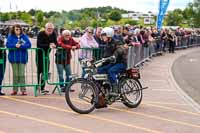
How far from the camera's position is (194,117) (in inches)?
371

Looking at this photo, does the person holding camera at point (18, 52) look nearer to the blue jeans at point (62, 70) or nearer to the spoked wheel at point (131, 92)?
the blue jeans at point (62, 70)

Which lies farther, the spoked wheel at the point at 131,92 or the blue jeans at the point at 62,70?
the blue jeans at the point at 62,70

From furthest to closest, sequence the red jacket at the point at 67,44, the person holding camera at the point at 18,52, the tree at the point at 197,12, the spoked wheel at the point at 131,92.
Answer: the tree at the point at 197,12 < the red jacket at the point at 67,44 < the person holding camera at the point at 18,52 < the spoked wheel at the point at 131,92

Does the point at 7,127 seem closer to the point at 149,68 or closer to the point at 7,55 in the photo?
the point at 7,55

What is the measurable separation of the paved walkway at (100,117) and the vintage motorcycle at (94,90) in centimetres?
18

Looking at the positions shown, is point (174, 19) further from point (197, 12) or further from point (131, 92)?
point (131, 92)

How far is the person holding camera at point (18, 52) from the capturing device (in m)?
11.1

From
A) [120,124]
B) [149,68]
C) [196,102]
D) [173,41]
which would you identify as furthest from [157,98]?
[173,41]

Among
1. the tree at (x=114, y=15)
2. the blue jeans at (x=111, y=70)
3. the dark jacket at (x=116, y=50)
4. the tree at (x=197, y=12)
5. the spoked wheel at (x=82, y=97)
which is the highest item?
the tree at (x=114, y=15)

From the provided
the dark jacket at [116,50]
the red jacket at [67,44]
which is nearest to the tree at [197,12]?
the red jacket at [67,44]

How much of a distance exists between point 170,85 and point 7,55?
18.2 ft

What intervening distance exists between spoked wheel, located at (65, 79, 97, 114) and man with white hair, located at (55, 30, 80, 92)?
2.38 meters

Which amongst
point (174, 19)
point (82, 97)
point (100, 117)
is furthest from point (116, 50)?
point (174, 19)

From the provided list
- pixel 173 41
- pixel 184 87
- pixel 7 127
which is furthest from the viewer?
pixel 173 41
